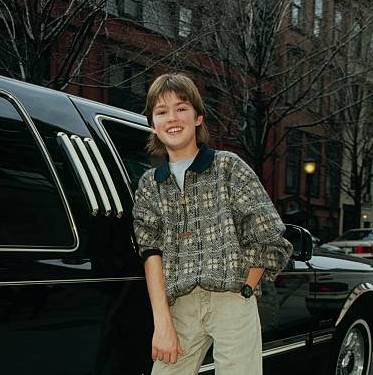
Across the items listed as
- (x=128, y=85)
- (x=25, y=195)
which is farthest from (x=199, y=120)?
(x=128, y=85)

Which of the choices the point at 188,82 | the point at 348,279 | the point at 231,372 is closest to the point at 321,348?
the point at 348,279

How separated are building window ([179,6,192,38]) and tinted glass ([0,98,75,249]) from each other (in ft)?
31.4

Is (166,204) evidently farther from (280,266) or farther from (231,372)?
(231,372)

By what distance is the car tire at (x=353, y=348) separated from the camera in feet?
12.7

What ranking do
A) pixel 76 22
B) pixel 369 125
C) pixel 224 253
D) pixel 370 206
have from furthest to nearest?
pixel 370 206, pixel 369 125, pixel 76 22, pixel 224 253

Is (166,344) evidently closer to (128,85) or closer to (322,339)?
(322,339)

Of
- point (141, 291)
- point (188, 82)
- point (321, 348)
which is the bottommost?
point (321, 348)

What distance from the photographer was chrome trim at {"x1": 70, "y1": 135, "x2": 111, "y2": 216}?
2215 millimetres

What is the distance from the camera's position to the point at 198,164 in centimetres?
219

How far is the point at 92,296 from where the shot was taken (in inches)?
79.5

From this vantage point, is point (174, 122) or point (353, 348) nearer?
point (174, 122)

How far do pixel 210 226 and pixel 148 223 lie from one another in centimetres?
24

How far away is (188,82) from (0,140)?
72 cm

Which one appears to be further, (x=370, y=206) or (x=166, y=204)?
(x=370, y=206)
